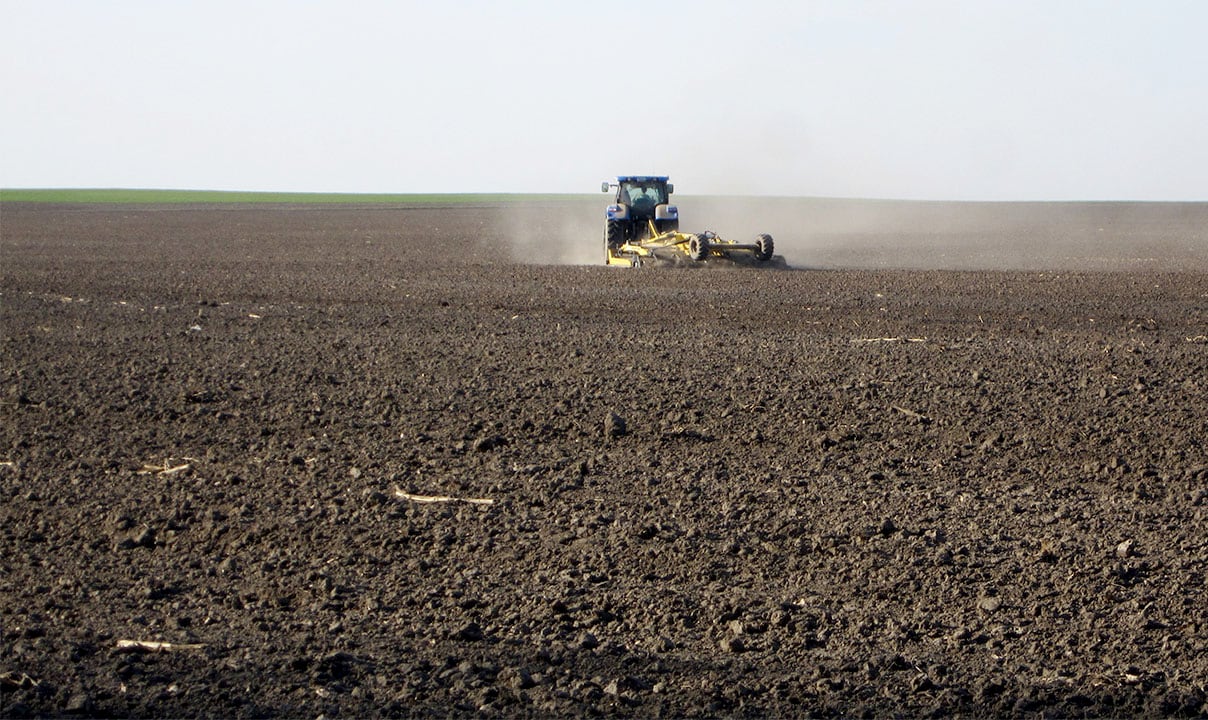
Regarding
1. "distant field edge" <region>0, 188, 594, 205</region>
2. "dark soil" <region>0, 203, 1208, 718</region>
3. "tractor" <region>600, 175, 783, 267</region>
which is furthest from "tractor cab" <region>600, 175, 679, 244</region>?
"distant field edge" <region>0, 188, 594, 205</region>

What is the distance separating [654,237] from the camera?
2634cm

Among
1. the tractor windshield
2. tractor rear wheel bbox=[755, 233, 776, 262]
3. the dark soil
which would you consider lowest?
the dark soil

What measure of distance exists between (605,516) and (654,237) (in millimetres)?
19477

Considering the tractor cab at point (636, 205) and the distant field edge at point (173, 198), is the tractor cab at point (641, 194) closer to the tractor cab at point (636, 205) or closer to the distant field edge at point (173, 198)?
the tractor cab at point (636, 205)

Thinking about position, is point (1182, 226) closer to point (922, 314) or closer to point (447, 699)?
point (922, 314)

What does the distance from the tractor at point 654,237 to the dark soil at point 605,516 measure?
8.94 m

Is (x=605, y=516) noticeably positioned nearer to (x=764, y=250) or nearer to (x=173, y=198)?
(x=764, y=250)

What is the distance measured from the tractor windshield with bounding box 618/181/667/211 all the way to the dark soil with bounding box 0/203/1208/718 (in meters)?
11.8

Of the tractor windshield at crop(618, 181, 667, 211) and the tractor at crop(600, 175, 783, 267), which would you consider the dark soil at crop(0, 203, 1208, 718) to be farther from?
the tractor windshield at crop(618, 181, 667, 211)

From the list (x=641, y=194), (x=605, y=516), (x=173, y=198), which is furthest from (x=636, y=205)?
(x=173, y=198)

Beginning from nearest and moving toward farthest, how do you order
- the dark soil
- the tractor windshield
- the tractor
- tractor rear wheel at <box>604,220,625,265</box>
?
the dark soil < the tractor < tractor rear wheel at <box>604,220,625,265</box> < the tractor windshield

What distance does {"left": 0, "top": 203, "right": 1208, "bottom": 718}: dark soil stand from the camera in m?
4.95

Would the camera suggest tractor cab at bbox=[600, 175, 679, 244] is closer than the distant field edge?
Yes

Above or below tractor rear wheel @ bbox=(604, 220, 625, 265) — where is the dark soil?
below
